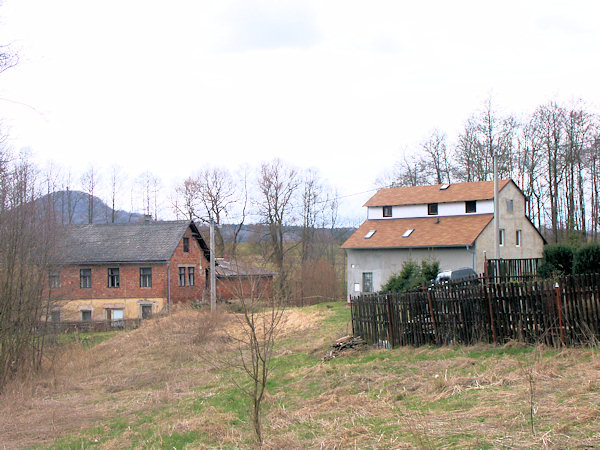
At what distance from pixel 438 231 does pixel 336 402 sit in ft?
89.2

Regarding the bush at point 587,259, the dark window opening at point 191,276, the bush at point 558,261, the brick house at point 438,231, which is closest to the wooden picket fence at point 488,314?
the bush at point 587,259

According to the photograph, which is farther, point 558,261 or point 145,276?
point 145,276

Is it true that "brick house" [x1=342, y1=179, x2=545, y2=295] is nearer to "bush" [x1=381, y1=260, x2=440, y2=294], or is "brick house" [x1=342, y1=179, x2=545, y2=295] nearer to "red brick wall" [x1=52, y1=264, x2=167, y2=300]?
"bush" [x1=381, y1=260, x2=440, y2=294]

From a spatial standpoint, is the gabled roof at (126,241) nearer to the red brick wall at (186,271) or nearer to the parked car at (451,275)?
the red brick wall at (186,271)

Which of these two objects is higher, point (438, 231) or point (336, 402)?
point (438, 231)

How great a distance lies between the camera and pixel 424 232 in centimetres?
3566

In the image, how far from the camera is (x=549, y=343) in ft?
37.3

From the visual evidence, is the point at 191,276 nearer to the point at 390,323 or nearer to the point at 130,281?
the point at 130,281

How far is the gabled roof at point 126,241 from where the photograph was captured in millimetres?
40156

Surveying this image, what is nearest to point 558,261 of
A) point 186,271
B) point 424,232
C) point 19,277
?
point 424,232

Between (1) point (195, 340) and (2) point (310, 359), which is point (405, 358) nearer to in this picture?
(2) point (310, 359)

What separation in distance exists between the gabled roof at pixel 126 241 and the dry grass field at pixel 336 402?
22.6 m

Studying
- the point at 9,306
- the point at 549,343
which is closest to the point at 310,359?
the point at 549,343

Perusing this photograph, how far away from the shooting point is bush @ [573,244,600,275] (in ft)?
61.8
